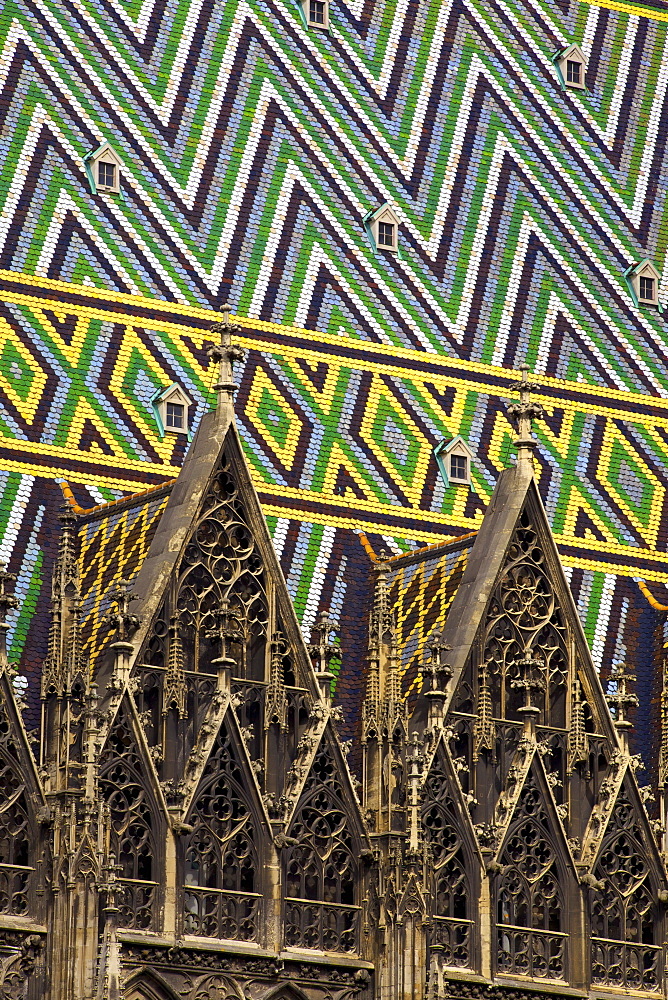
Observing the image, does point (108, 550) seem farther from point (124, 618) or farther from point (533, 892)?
point (533, 892)

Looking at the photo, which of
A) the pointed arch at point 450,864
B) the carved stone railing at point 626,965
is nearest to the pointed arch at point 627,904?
the carved stone railing at point 626,965

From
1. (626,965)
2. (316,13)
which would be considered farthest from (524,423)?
(316,13)

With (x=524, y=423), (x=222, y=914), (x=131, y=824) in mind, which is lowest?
(x=222, y=914)

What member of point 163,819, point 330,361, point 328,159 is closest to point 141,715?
point 163,819

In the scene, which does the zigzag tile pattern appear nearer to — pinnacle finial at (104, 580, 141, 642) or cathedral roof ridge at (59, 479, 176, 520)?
cathedral roof ridge at (59, 479, 176, 520)

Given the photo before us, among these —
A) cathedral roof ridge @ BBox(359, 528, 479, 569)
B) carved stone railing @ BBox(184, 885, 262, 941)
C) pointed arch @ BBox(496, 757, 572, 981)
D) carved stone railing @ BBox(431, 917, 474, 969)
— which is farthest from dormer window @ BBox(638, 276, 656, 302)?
carved stone railing @ BBox(184, 885, 262, 941)

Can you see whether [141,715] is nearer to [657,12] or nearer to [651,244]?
[651,244]
